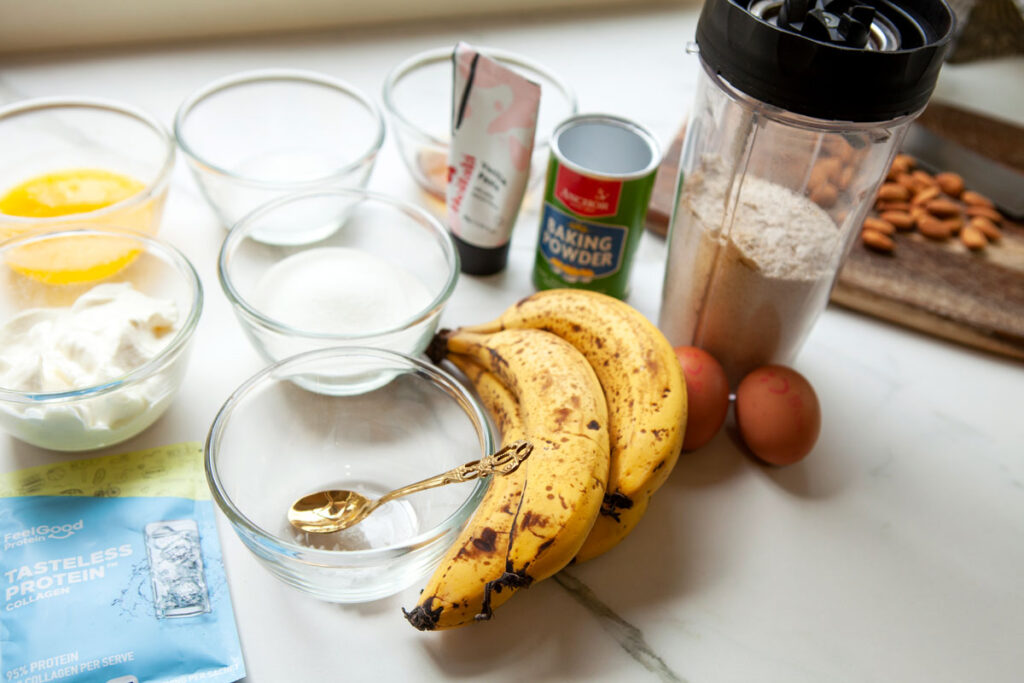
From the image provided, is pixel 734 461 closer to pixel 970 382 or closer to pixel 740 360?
pixel 740 360

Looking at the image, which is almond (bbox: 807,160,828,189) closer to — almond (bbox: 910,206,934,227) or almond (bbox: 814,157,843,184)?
almond (bbox: 814,157,843,184)

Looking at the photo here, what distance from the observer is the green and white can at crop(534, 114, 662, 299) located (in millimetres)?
862

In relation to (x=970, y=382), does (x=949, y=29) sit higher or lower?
higher

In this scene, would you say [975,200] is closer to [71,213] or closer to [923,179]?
[923,179]

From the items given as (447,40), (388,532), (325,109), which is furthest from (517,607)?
(447,40)

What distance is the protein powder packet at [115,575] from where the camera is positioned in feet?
Answer: 2.06

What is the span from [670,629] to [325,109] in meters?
0.78

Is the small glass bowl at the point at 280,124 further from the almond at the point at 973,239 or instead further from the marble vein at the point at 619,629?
the almond at the point at 973,239

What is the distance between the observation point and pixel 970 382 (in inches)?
37.9

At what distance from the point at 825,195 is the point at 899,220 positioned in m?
0.32

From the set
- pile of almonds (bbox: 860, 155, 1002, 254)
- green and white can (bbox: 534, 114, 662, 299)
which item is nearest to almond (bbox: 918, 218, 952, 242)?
pile of almonds (bbox: 860, 155, 1002, 254)

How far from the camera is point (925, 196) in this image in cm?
113

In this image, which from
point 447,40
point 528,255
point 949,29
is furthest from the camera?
point 447,40

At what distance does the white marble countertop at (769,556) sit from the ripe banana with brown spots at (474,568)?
7cm
